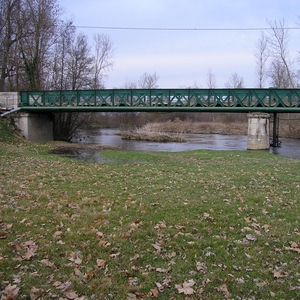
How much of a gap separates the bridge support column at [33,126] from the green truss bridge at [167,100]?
2.42 ft

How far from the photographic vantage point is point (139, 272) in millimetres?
4281

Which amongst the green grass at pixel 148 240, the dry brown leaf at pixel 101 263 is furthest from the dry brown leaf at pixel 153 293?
the dry brown leaf at pixel 101 263

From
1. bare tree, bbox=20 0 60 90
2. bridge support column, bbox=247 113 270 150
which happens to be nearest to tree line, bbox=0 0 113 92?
bare tree, bbox=20 0 60 90

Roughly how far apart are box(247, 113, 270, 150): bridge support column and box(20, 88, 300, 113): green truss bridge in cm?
62

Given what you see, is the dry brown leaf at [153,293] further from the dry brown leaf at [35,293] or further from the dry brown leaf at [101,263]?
the dry brown leaf at [35,293]

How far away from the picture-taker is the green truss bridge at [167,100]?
93.3 ft

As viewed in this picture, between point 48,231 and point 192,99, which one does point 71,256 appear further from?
point 192,99

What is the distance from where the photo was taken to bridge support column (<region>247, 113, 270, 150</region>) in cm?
2852

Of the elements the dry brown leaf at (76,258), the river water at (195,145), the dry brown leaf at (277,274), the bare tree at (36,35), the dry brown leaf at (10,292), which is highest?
the bare tree at (36,35)

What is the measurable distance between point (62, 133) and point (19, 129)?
7.11m

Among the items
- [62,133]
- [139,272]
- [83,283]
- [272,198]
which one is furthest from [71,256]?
[62,133]

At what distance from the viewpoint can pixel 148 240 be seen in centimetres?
528

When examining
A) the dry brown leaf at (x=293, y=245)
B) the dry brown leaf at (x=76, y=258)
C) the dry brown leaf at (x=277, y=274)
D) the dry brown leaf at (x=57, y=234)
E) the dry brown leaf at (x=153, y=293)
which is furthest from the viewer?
the dry brown leaf at (x=57, y=234)

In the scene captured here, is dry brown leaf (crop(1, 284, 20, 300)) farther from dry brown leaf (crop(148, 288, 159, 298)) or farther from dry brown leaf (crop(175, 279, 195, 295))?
dry brown leaf (crop(175, 279, 195, 295))
